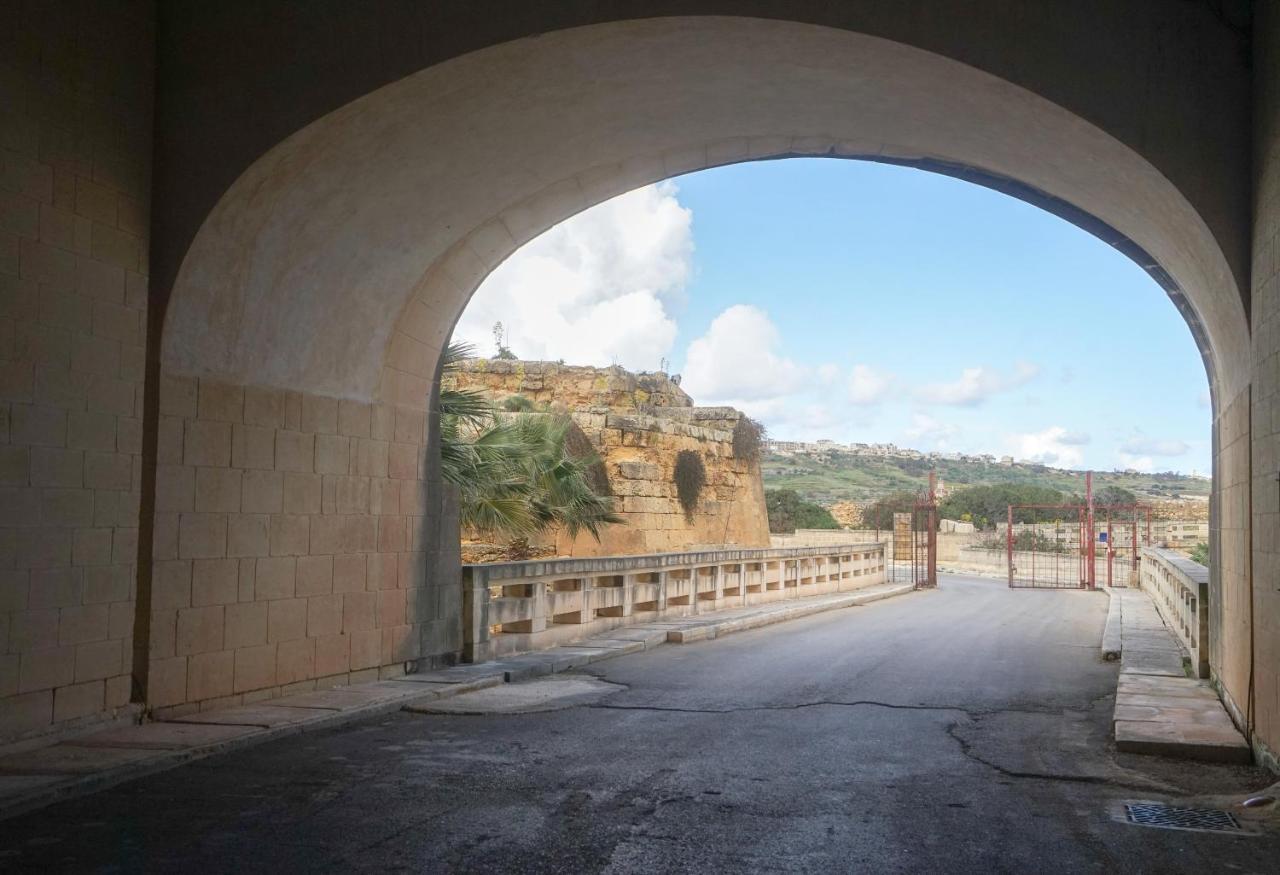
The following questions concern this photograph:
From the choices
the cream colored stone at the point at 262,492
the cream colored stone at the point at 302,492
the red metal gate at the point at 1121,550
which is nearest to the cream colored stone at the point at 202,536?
the cream colored stone at the point at 262,492

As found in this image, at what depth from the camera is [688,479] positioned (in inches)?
1022

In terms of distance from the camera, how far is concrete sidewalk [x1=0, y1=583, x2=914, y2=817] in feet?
20.4

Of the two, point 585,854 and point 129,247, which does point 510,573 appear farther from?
point 585,854

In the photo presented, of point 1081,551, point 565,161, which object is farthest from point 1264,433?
point 1081,551

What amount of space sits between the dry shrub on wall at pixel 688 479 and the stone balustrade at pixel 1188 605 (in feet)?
32.5

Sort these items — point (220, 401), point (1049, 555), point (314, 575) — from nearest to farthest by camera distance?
point (220, 401), point (314, 575), point (1049, 555)

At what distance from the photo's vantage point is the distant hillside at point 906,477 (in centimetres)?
10117

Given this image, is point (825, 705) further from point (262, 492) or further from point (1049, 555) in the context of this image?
point (1049, 555)

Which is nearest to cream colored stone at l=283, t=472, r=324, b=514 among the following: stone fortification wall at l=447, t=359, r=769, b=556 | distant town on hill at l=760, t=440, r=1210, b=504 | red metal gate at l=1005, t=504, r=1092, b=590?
stone fortification wall at l=447, t=359, r=769, b=556

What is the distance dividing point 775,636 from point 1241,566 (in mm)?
9106

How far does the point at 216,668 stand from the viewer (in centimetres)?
856

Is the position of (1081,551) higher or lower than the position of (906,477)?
lower

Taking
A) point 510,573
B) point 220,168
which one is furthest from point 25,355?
point 510,573

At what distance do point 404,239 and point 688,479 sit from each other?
16518mm
